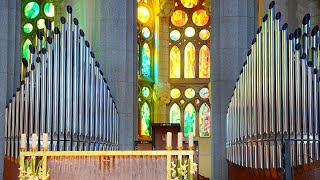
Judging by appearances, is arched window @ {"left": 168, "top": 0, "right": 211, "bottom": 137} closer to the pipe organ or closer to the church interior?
the church interior

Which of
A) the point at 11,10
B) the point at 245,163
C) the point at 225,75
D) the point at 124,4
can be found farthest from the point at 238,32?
the point at 11,10

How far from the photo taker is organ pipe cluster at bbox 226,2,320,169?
52.2ft

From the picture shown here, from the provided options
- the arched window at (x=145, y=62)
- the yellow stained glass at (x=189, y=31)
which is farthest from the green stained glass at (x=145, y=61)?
the yellow stained glass at (x=189, y=31)

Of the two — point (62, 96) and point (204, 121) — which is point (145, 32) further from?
point (62, 96)

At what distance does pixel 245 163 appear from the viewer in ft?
61.5

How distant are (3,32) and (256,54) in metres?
7.95

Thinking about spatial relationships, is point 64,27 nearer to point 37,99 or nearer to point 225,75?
point 37,99

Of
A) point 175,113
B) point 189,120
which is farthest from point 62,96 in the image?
point 189,120

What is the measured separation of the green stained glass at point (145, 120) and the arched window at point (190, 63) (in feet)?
5.88

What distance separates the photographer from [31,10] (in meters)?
39.3

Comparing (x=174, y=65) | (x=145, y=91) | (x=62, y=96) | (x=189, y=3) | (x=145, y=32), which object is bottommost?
(x=62, y=96)

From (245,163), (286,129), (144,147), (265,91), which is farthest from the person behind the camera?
(144,147)

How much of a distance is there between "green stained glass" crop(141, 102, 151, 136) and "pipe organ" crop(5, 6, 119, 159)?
70.2ft

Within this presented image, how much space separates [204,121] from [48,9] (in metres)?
10.9
